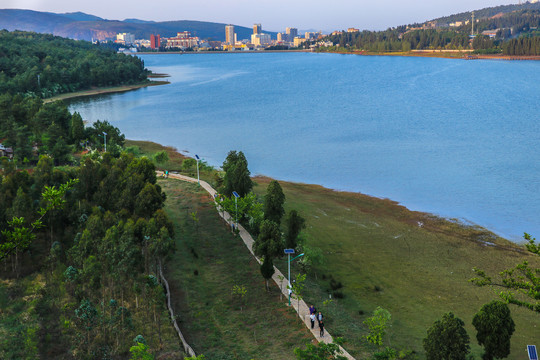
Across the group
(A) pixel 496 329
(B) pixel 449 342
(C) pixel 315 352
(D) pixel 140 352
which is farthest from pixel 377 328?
(D) pixel 140 352

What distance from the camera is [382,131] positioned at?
208 ft

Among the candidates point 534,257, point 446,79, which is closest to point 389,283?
point 534,257

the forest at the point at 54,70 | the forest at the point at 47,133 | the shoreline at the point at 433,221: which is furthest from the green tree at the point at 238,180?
the forest at the point at 54,70

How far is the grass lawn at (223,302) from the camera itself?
1734cm

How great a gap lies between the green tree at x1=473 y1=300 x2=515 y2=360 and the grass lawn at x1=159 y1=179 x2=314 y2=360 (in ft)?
19.1

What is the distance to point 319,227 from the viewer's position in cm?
3127

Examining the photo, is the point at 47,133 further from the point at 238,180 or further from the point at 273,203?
the point at 273,203

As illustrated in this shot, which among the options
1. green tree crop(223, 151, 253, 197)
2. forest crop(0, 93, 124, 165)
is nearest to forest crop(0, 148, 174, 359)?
green tree crop(223, 151, 253, 197)

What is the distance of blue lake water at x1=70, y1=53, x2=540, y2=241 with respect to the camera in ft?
133

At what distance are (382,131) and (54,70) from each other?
6755cm

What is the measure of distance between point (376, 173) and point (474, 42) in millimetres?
158382

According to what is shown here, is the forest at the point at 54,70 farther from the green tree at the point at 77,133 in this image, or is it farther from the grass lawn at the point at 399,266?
the grass lawn at the point at 399,266

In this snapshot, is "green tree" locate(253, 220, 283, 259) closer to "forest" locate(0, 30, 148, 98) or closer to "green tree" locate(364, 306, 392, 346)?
"green tree" locate(364, 306, 392, 346)

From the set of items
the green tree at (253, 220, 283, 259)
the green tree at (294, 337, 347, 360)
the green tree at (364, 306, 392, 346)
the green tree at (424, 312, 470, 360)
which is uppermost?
the green tree at (253, 220, 283, 259)
